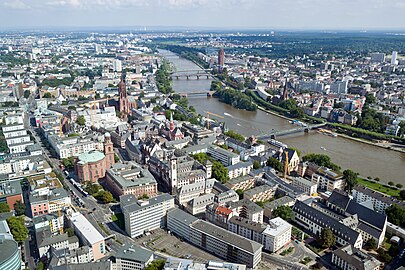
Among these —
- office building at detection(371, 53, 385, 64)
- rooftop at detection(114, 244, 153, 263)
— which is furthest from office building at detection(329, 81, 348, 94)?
rooftop at detection(114, 244, 153, 263)

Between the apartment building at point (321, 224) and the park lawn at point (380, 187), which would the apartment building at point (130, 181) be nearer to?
the apartment building at point (321, 224)

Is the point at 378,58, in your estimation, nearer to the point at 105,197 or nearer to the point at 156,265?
the point at 105,197

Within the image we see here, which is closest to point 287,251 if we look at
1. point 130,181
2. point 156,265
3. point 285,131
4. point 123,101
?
point 156,265

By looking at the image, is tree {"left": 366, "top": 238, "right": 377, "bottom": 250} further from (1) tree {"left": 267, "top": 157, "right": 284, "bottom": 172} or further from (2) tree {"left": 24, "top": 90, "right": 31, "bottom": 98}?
(2) tree {"left": 24, "top": 90, "right": 31, "bottom": 98}

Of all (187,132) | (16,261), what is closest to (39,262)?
(16,261)

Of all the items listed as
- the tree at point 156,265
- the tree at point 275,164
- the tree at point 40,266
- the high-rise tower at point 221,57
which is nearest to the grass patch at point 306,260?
the tree at point 156,265
